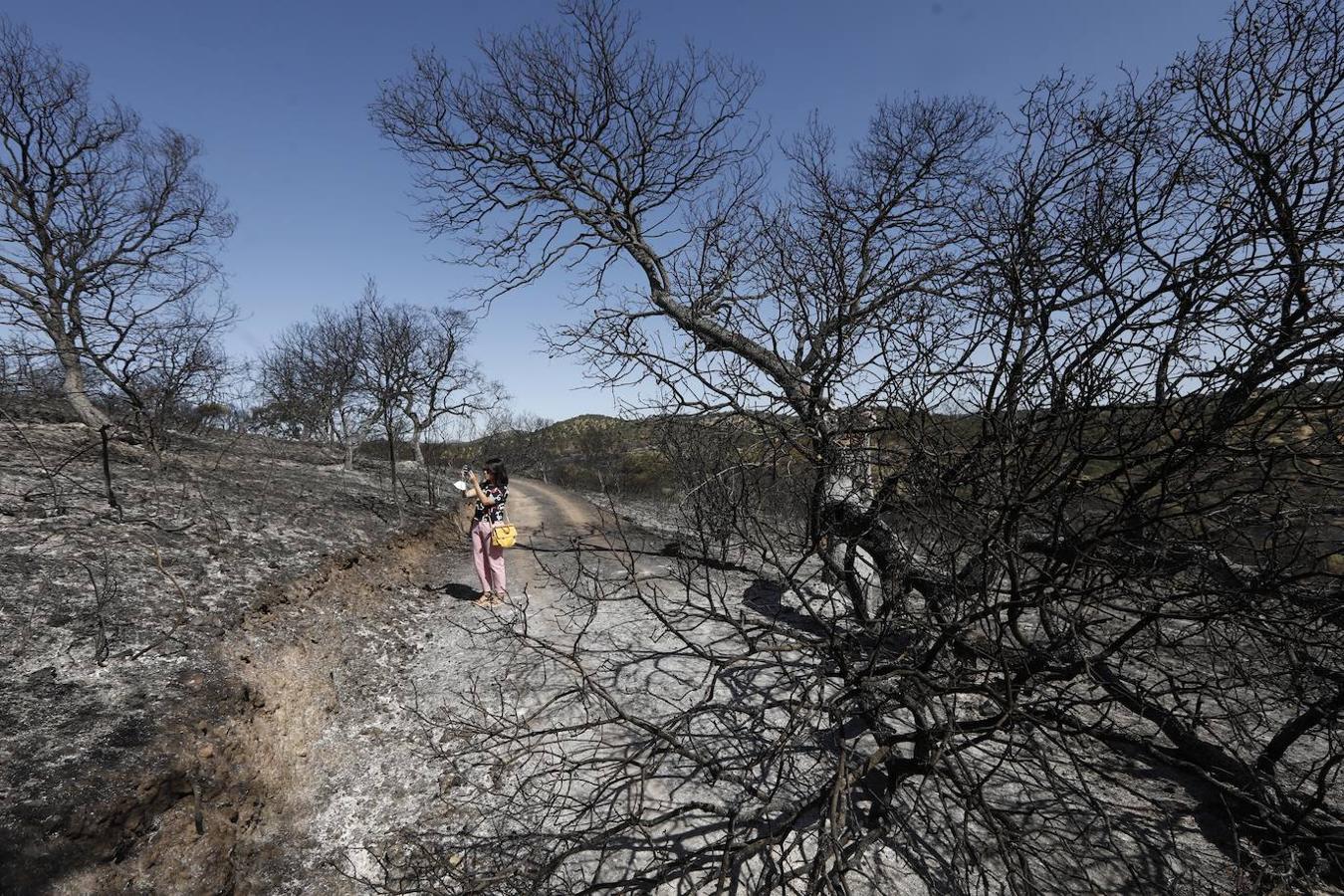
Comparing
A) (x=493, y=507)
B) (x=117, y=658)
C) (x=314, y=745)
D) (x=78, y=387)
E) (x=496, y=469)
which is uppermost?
(x=78, y=387)

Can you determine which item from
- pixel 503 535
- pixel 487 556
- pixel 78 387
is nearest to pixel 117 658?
pixel 503 535

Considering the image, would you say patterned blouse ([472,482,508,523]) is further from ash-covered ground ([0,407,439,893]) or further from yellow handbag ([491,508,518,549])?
ash-covered ground ([0,407,439,893])

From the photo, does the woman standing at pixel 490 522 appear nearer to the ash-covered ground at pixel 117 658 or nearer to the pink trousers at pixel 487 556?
the pink trousers at pixel 487 556

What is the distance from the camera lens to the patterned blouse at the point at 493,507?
6.85 metres

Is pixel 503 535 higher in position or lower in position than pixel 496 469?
lower

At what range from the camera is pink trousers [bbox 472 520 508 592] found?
275 inches


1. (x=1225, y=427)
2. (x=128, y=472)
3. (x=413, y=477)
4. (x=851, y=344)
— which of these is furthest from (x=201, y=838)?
(x=413, y=477)

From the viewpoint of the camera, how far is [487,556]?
7.21 meters

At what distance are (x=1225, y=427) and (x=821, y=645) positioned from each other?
2209 millimetres

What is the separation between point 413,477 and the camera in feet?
58.5

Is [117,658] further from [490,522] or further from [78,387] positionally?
[78,387]

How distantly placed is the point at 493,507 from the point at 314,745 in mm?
3021

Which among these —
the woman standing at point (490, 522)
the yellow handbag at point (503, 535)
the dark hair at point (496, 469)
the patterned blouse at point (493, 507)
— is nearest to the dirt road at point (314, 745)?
the woman standing at point (490, 522)

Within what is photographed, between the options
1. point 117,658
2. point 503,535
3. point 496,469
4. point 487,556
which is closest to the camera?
point 117,658
